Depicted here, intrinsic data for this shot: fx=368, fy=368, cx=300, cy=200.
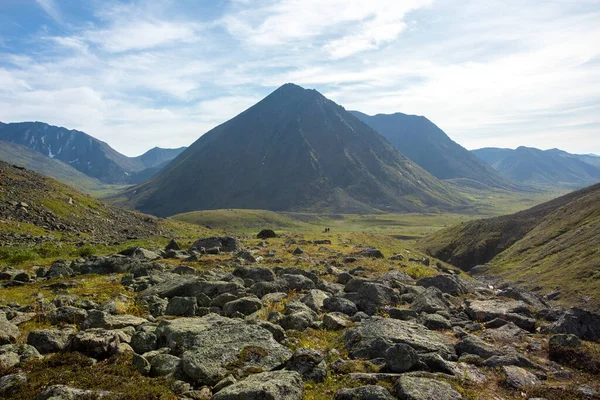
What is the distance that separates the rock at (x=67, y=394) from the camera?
9.39 m

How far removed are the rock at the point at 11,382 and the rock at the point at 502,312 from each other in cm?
2151

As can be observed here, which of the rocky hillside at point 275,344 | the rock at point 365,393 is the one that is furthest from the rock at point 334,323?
the rock at point 365,393

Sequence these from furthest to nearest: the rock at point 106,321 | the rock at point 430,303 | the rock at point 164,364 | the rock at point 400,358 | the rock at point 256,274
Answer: the rock at point 256,274
the rock at point 430,303
the rock at point 106,321
the rock at point 400,358
the rock at point 164,364

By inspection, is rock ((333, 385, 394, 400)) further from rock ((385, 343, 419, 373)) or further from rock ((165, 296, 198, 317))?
rock ((165, 296, 198, 317))

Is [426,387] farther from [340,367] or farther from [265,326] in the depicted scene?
[265,326]

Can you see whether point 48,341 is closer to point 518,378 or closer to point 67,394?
point 67,394

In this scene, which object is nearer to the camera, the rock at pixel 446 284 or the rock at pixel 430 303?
the rock at pixel 430 303

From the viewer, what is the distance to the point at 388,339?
15070 millimetres

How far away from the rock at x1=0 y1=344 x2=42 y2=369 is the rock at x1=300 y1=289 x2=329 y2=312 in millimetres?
12670

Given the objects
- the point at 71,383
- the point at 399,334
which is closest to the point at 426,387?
the point at 399,334

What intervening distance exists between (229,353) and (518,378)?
1021cm

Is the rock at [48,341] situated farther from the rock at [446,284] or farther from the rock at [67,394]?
the rock at [446,284]

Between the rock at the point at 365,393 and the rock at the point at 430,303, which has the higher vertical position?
the rock at the point at 365,393

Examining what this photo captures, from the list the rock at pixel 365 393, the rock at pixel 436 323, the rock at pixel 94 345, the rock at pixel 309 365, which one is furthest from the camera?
the rock at pixel 436 323
